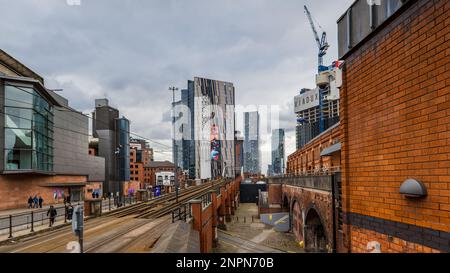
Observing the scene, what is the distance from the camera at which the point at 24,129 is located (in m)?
30.0

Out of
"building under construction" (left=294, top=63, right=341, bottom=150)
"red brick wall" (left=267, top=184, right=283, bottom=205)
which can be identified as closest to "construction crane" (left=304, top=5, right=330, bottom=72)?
"building under construction" (left=294, top=63, right=341, bottom=150)

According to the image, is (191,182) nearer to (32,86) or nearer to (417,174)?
(32,86)

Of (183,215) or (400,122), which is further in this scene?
(183,215)

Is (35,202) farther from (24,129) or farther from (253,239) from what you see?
(253,239)

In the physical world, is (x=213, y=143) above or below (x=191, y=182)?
above

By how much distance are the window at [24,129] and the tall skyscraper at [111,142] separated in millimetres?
34144

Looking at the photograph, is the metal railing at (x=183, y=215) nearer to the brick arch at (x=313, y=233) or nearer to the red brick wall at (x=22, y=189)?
the brick arch at (x=313, y=233)

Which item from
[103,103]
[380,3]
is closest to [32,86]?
[380,3]

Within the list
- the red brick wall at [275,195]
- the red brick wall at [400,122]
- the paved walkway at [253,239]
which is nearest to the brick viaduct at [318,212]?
the paved walkway at [253,239]

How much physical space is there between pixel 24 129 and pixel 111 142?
40.4 meters

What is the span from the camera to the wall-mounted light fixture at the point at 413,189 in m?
6.81

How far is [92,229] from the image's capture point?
15211 millimetres

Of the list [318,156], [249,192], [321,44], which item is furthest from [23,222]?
[321,44]
